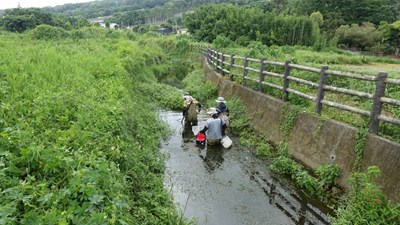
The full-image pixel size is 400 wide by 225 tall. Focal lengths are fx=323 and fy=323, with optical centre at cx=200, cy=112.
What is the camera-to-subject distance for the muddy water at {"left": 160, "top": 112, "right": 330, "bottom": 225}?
6.06 m

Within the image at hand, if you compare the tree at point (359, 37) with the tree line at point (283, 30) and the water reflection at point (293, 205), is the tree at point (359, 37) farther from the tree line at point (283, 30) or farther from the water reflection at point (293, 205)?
the water reflection at point (293, 205)

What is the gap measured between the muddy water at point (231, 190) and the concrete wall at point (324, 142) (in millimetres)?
942

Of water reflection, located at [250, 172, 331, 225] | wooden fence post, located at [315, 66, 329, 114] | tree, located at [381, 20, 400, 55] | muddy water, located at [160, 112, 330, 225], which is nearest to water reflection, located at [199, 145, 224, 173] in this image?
muddy water, located at [160, 112, 330, 225]

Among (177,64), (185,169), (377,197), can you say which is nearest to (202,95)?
(185,169)

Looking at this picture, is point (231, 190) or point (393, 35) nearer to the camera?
point (231, 190)

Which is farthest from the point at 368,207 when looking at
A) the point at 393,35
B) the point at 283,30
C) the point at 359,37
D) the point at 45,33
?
the point at 359,37

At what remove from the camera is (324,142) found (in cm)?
738

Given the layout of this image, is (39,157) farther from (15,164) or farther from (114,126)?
(114,126)

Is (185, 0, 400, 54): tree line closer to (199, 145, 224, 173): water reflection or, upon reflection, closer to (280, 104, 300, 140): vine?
(280, 104, 300, 140): vine

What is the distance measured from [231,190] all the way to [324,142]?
240cm

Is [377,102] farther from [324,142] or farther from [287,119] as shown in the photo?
[287,119]

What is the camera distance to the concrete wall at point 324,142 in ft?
18.6

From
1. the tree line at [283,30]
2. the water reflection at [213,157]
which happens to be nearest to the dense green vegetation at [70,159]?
the water reflection at [213,157]

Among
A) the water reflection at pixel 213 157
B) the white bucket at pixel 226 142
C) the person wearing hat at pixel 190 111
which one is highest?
the person wearing hat at pixel 190 111
